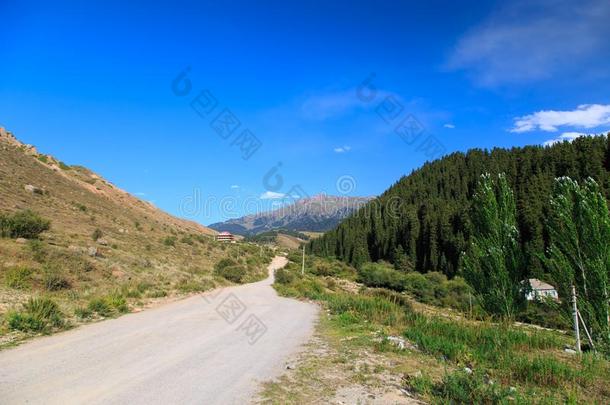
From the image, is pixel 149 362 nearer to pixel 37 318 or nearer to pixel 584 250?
pixel 37 318

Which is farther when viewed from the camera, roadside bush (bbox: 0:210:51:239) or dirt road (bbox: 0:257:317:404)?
roadside bush (bbox: 0:210:51:239)

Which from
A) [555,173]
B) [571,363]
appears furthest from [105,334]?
[555,173]

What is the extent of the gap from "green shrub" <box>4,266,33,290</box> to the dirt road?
4.53 meters

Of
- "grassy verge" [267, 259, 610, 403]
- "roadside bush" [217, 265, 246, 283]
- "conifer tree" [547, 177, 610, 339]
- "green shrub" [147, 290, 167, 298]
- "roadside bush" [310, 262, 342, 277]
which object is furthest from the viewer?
"roadside bush" [310, 262, 342, 277]

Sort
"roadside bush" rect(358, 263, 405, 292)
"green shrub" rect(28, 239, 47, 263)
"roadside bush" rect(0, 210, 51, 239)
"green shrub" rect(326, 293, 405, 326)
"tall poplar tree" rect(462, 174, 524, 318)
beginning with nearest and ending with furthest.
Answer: "green shrub" rect(326, 293, 405, 326) → "green shrub" rect(28, 239, 47, 263) → "tall poplar tree" rect(462, 174, 524, 318) → "roadside bush" rect(0, 210, 51, 239) → "roadside bush" rect(358, 263, 405, 292)

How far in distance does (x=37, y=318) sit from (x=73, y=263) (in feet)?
32.0

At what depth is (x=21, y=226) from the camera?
65.6 ft

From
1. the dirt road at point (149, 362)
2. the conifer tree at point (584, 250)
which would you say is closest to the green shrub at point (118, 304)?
the dirt road at point (149, 362)

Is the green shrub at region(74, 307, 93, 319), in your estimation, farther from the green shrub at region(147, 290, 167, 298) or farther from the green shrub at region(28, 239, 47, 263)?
the green shrub at region(28, 239, 47, 263)

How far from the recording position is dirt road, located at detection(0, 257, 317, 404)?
565 cm

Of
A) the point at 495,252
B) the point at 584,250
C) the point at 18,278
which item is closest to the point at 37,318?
the point at 18,278

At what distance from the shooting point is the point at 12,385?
225 inches

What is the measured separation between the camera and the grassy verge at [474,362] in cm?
592

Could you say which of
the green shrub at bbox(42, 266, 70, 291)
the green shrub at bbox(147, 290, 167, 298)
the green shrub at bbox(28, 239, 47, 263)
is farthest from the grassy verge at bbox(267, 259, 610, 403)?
the green shrub at bbox(28, 239, 47, 263)
